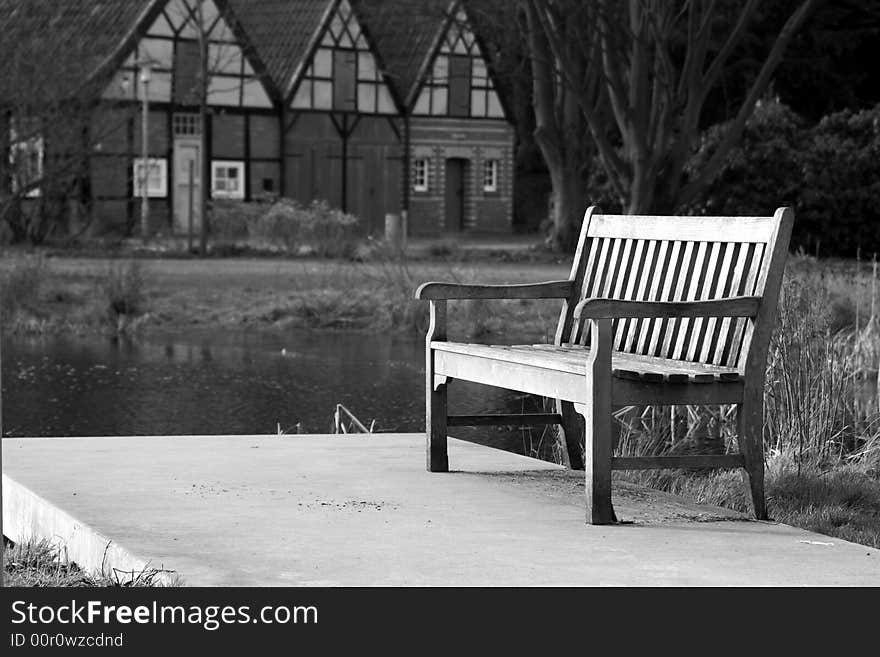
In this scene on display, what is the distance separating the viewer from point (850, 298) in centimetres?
1414

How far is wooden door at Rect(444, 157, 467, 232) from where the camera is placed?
4356 cm

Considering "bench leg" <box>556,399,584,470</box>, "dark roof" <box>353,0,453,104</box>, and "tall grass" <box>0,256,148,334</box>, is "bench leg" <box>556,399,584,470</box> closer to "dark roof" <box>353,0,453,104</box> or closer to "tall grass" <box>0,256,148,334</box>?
"tall grass" <box>0,256,148,334</box>

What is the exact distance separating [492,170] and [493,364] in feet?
128

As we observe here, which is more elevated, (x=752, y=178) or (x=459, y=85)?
(x=459, y=85)

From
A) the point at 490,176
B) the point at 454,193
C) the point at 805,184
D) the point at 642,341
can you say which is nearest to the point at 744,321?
the point at 642,341

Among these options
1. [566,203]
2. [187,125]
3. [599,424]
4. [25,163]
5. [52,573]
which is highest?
[187,125]

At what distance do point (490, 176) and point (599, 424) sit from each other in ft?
131

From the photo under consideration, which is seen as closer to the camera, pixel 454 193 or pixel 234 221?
pixel 234 221

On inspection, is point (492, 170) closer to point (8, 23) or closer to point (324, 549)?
point (8, 23)

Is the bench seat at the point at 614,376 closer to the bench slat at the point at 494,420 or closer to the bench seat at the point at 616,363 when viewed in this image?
the bench seat at the point at 616,363

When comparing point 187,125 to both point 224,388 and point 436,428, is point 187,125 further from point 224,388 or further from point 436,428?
point 436,428

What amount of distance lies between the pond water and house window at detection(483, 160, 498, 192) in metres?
27.9

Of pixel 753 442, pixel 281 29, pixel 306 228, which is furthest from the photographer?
pixel 281 29

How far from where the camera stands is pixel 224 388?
467 inches
